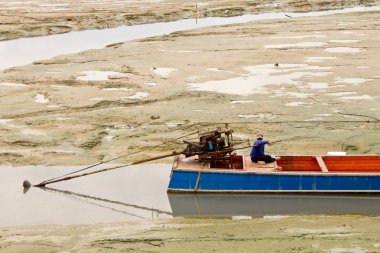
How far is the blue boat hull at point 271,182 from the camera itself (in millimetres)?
13906

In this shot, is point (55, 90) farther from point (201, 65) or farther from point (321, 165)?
point (321, 165)

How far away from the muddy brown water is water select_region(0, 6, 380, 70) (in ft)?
52.2

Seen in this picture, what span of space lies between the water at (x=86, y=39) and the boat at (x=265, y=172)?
17561 mm

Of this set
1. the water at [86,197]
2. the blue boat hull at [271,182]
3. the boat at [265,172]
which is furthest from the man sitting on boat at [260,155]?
the water at [86,197]

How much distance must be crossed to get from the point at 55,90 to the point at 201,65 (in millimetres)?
6567

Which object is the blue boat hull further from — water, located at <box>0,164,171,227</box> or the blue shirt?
the blue shirt

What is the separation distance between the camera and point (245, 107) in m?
20.1

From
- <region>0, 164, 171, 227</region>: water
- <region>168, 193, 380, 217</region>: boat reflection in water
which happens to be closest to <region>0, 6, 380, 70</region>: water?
<region>0, 164, 171, 227</region>: water

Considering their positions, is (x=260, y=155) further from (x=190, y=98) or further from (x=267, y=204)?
(x=190, y=98)

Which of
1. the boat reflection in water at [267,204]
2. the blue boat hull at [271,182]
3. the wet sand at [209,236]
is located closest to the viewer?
the wet sand at [209,236]

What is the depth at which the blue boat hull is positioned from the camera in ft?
45.6

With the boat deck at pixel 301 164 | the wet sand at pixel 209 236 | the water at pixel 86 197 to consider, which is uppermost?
the boat deck at pixel 301 164

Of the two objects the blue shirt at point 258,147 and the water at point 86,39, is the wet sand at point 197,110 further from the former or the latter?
the water at point 86,39

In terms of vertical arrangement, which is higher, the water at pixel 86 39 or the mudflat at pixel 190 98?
the water at pixel 86 39
